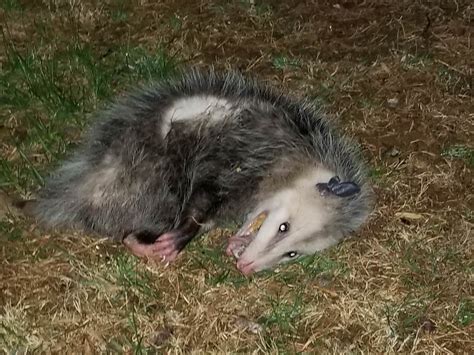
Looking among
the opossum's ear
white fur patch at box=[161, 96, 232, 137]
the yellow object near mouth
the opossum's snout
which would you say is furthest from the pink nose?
white fur patch at box=[161, 96, 232, 137]

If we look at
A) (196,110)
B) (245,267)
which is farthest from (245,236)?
(196,110)

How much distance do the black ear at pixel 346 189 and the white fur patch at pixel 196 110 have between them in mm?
493

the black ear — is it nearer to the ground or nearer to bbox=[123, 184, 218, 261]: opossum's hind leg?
the ground

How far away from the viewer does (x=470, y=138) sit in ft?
11.3

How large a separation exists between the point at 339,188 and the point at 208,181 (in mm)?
449

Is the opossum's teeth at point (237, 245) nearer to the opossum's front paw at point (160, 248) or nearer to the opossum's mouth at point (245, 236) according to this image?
the opossum's mouth at point (245, 236)

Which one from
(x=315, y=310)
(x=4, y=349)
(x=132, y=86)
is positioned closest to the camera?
(x=4, y=349)

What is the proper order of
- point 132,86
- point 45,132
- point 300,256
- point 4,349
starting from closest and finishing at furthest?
point 4,349 → point 300,256 → point 45,132 → point 132,86

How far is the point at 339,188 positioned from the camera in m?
2.81

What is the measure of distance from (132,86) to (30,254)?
3.26 feet

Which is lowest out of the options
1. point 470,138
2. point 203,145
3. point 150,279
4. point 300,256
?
point 470,138

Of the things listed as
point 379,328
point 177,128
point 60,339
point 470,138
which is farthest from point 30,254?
point 470,138

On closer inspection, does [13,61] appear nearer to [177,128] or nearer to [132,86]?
[132,86]

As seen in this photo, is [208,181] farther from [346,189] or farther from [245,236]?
[346,189]
